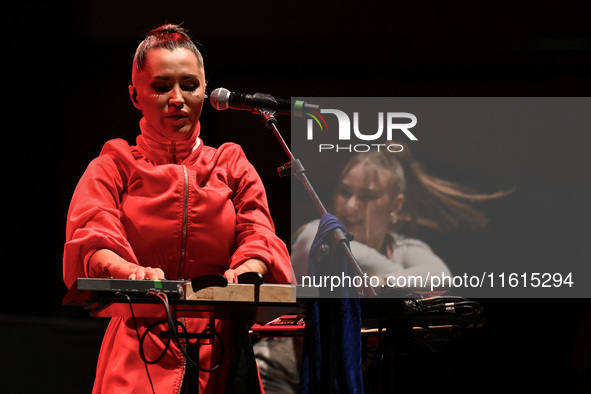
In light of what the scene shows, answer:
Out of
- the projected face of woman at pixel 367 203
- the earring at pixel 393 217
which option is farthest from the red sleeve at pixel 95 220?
the earring at pixel 393 217

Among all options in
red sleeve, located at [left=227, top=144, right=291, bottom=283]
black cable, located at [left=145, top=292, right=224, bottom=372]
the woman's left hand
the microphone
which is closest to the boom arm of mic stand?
the microphone

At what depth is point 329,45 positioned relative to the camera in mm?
2924

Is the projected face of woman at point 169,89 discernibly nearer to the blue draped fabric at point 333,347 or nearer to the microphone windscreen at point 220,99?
the microphone windscreen at point 220,99

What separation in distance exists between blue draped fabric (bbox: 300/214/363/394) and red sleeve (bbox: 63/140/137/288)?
1.69 ft

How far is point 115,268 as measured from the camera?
5.62 feet

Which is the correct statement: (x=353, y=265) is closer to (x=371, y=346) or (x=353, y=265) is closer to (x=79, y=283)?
(x=371, y=346)

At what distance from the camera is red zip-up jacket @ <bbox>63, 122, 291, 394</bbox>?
1.80 metres

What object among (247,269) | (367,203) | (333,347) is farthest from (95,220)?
(367,203)

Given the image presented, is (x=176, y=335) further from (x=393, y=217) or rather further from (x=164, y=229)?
(x=393, y=217)

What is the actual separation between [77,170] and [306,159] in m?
0.88

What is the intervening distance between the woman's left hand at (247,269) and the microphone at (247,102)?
1.87 ft

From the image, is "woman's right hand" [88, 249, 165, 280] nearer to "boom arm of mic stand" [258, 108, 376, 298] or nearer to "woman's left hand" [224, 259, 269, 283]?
"woman's left hand" [224, 259, 269, 283]

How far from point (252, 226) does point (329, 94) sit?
106 centimetres

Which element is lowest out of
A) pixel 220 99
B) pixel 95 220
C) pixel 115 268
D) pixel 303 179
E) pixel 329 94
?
pixel 115 268
